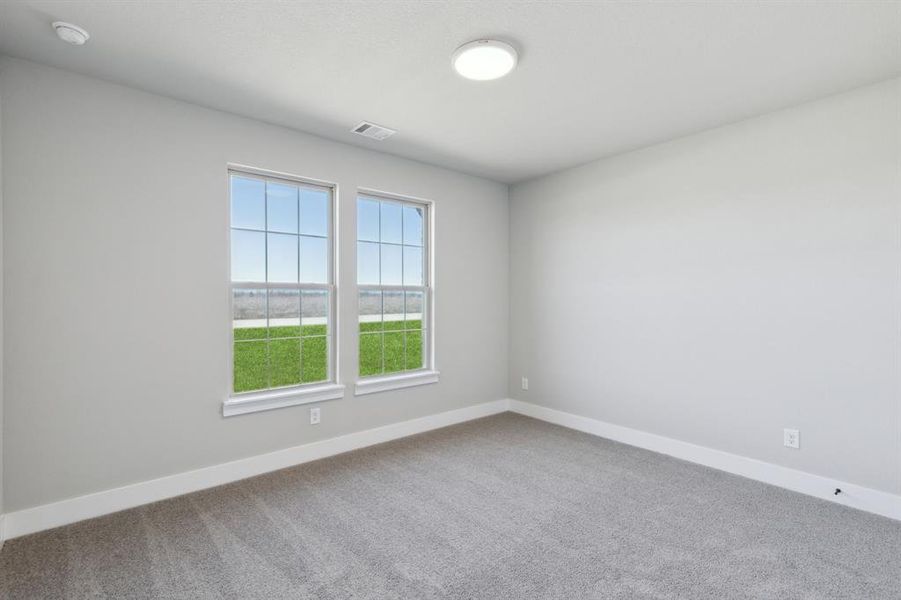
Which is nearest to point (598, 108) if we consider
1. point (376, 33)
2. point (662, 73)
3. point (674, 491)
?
point (662, 73)

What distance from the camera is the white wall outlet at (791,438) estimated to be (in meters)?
2.96

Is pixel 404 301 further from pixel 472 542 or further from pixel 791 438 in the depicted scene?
pixel 791 438

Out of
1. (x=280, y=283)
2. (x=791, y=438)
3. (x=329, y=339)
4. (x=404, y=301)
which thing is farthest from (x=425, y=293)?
(x=791, y=438)

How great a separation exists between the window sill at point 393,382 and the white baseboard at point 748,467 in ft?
4.49

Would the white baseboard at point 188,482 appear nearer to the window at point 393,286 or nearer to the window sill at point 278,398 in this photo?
the window sill at point 278,398

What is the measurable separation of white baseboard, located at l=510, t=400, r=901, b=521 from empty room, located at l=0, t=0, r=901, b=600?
0.06ft

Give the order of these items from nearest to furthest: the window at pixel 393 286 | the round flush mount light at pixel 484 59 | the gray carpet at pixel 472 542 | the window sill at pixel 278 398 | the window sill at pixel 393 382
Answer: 1. the gray carpet at pixel 472 542
2. the round flush mount light at pixel 484 59
3. the window sill at pixel 278 398
4. the window sill at pixel 393 382
5. the window at pixel 393 286

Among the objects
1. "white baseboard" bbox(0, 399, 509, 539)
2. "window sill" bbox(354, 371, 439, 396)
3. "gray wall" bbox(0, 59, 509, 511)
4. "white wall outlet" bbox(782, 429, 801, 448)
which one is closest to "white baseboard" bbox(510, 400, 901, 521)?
"white wall outlet" bbox(782, 429, 801, 448)

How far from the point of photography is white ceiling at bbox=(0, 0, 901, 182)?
2.02m

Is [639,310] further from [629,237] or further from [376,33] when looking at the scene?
[376,33]

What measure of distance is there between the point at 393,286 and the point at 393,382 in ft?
2.94

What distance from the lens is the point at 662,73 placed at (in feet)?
8.40

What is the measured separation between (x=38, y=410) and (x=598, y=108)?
3902mm

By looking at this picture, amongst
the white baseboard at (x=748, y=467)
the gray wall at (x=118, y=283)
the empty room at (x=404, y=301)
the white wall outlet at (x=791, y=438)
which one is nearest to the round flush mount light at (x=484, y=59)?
the empty room at (x=404, y=301)
